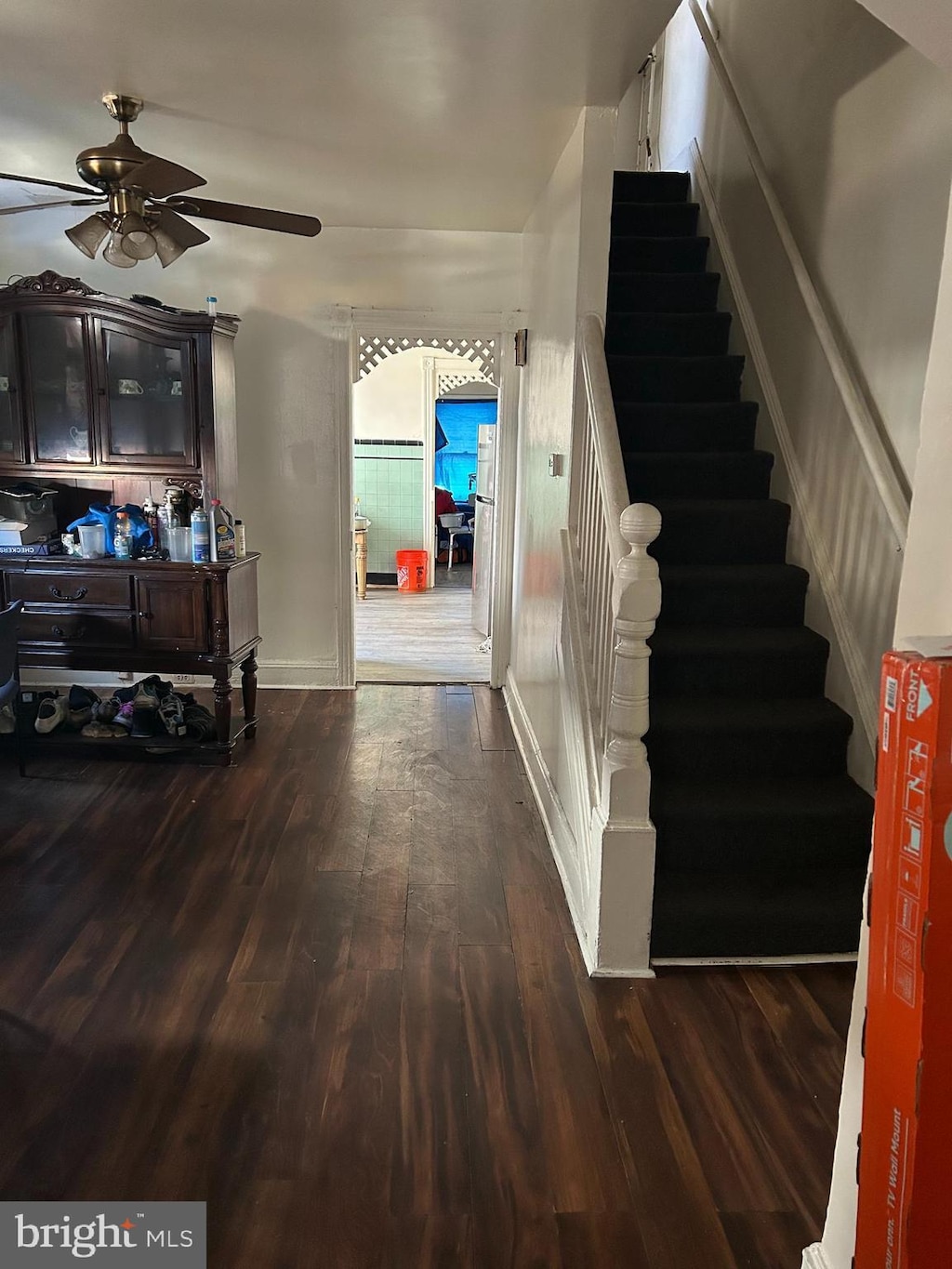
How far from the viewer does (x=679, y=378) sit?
12.8ft

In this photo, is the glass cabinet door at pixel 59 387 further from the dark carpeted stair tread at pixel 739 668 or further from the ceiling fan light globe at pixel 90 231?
the dark carpeted stair tread at pixel 739 668

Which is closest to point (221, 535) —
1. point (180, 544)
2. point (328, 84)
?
point (180, 544)

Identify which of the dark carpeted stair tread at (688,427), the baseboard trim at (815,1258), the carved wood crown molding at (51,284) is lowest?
the baseboard trim at (815,1258)

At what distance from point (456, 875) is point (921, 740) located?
2.23 m

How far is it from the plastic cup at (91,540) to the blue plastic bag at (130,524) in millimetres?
35

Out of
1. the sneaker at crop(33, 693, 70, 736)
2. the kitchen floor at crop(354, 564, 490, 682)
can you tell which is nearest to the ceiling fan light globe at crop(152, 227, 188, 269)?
the sneaker at crop(33, 693, 70, 736)

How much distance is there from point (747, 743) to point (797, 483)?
1.13 meters

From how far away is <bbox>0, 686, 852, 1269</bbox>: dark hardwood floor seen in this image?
1710mm

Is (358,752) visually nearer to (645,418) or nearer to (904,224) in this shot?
(645,418)

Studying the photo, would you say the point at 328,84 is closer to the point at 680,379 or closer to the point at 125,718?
the point at 680,379

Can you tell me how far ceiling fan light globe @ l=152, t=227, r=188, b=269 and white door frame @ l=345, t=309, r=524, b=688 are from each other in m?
2.04

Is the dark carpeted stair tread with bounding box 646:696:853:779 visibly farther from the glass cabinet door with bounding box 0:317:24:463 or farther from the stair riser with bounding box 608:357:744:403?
the glass cabinet door with bounding box 0:317:24:463

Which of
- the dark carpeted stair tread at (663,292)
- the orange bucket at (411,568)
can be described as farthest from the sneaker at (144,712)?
the orange bucket at (411,568)

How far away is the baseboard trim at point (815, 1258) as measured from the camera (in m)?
1.46
